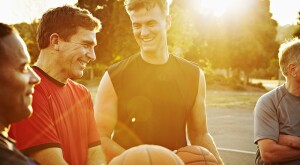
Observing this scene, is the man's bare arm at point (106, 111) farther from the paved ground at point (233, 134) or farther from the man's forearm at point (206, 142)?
the paved ground at point (233, 134)

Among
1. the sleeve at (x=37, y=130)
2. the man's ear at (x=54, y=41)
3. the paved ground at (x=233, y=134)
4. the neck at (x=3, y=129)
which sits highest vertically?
the man's ear at (x=54, y=41)

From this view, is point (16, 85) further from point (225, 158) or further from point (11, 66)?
point (225, 158)

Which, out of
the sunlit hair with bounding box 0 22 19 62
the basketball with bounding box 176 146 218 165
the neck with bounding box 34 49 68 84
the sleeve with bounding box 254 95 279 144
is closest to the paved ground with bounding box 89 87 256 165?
the sleeve with bounding box 254 95 279 144

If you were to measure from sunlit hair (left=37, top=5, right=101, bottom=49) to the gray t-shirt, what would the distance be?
223 centimetres

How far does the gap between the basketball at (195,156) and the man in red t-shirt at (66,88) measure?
2.33 ft

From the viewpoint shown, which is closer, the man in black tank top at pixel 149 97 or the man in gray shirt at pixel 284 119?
the man in black tank top at pixel 149 97

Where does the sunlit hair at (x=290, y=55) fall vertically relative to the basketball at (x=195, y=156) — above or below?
above

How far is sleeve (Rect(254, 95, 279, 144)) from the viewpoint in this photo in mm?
4541

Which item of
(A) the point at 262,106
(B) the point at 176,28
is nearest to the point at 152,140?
(A) the point at 262,106

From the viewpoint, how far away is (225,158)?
10633mm

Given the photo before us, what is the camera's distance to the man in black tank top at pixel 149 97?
4.20m

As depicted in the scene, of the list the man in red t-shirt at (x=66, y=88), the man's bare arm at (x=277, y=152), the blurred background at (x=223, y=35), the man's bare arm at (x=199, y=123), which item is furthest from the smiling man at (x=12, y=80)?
the blurred background at (x=223, y=35)

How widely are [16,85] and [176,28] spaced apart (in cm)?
4167

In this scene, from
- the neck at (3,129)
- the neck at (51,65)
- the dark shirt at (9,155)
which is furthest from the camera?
the neck at (51,65)
